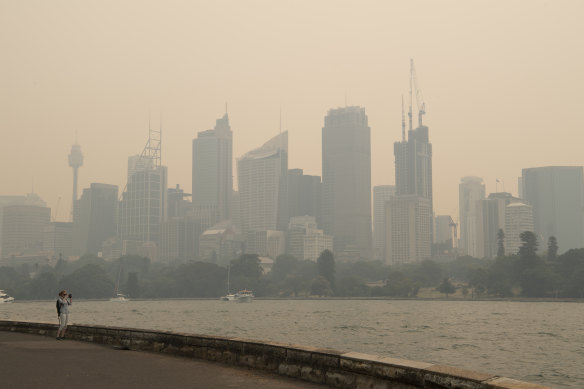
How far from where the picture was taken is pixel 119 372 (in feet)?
53.5

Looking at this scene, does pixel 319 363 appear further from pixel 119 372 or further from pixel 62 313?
pixel 62 313

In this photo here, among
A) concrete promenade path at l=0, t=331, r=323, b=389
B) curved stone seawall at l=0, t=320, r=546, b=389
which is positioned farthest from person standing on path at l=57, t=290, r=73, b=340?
concrete promenade path at l=0, t=331, r=323, b=389

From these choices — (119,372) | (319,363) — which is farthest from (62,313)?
(319,363)

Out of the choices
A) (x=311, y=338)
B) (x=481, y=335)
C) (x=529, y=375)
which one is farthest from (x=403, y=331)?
(x=529, y=375)

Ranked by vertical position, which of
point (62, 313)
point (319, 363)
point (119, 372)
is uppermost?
point (319, 363)

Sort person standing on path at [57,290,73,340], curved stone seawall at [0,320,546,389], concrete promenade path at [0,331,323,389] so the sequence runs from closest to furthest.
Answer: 1. curved stone seawall at [0,320,546,389]
2. concrete promenade path at [0,331,323,389]
3. person standing on path at [57,290,73,340]

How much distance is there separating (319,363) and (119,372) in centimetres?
535

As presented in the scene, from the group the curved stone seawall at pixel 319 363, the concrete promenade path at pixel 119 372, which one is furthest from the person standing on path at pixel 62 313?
the concrete promenade path at pixel 119 372

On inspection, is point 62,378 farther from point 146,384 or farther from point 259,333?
point 259,333

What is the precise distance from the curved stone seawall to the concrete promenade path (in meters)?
0.40

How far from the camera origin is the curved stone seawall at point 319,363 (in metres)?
11.6

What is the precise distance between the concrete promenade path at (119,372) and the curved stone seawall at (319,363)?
1.30 feet

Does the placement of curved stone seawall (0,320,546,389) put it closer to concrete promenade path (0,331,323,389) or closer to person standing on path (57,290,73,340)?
concrete promenade path (0,331,323,389)

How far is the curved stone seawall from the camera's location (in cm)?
1161
